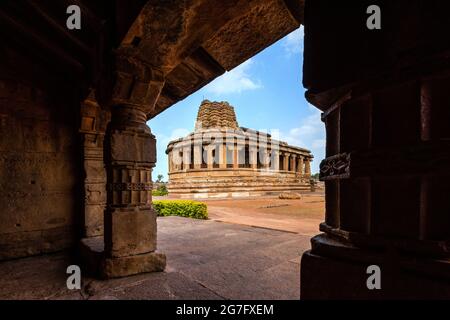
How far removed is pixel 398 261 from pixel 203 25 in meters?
2.36

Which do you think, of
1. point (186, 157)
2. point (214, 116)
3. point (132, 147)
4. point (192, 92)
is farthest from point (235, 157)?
point (132, 147)

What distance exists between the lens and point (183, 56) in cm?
264

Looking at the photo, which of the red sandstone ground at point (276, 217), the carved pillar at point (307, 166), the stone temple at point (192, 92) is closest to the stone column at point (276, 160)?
the carved pillar at point (307, 166)

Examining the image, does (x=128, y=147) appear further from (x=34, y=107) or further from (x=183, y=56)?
(x=34, y=107)

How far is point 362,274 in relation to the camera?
0.97 m

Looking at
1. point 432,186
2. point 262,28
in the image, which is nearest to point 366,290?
point 432,186

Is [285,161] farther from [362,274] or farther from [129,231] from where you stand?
[362,274]

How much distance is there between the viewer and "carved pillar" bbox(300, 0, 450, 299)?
85cm

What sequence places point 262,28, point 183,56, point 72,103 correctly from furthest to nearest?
point 72,103 → point 262,28 → point 183,56

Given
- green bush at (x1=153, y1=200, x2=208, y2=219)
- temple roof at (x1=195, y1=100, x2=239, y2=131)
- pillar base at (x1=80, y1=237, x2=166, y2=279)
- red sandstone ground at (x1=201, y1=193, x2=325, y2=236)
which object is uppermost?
temple roof at (x1=195, y1=100, x2=239, y2=131)

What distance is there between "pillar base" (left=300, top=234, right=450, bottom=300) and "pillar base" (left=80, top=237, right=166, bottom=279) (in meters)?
2.04

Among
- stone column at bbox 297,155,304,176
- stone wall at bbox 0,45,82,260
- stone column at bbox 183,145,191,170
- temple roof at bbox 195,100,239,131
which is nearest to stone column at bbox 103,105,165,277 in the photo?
stone wall at bbox 0,45,82,260

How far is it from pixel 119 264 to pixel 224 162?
20.3 m

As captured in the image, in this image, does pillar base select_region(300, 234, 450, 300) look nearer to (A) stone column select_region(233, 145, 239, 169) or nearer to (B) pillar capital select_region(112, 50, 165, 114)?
(B) pillar capital select_region(112, 50, 165, 114)
